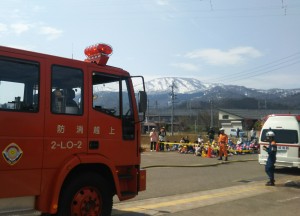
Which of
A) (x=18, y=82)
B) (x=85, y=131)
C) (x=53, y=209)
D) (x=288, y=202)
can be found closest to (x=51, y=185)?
(x=53, y=209)

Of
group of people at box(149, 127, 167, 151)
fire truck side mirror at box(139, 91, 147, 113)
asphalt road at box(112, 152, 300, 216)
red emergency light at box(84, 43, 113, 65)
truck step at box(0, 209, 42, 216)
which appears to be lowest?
asphalt road at box(112, 152, 300, 216)

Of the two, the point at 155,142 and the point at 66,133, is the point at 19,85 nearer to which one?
the point at 66,133

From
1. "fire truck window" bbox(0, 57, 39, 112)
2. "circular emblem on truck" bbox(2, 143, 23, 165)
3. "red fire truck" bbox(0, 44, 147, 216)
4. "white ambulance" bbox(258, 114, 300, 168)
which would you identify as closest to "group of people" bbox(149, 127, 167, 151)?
"white ambulance" bbox(258, 114, 300, 168)

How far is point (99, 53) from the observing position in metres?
7.18

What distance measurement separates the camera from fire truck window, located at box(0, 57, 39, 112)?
19.0ft

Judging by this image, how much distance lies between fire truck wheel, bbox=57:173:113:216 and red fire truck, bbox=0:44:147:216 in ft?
0.05

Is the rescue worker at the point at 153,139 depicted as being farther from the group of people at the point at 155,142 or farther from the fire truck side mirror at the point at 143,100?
the fire truck side mirror at the point at 143,100

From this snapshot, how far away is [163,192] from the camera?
11.1 m

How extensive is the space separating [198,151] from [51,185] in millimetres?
18619

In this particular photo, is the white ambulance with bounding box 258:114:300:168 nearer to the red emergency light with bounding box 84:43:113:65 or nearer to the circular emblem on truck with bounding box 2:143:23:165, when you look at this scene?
the red emergency light with bounding box 84:43:113:65

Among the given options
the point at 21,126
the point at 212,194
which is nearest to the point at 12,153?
the point at 21,126

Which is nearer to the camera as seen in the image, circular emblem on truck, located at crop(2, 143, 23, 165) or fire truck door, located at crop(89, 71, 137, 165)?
circular emblem on truck, located at crop(2, 143, 23, 165)

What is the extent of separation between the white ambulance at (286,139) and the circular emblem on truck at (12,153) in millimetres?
12520

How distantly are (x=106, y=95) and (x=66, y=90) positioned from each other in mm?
845
